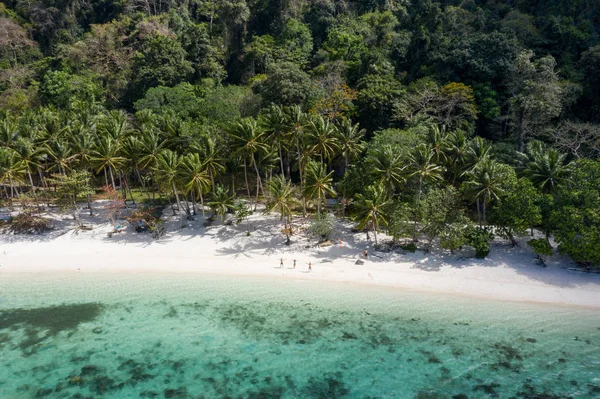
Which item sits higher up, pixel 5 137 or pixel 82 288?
pixel 5 137

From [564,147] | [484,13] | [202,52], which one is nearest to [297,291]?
[564,147]

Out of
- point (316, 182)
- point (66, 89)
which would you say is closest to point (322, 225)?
point (316, 182)

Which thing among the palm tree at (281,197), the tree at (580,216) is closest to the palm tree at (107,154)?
the palm tree at (281,197)

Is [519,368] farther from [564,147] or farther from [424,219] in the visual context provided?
[564,147]

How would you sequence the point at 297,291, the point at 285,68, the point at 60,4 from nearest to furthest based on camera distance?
the point at 297,291, the point at 285,68, the point at 60,4

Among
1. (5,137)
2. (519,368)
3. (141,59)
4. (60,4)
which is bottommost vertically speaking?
(519,368)

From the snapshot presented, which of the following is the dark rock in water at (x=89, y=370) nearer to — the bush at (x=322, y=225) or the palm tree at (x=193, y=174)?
the palm tree at (x=193, y=174)

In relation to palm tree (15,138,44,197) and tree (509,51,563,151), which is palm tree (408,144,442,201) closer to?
tree (509,51,563,151)
